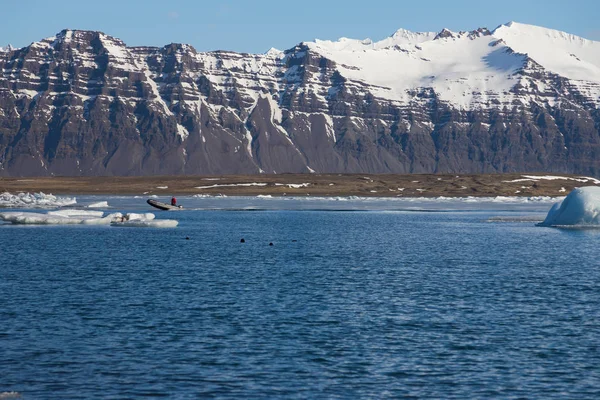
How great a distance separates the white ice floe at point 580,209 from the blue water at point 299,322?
1755cm

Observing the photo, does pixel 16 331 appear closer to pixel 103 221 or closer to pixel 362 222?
pixel 103 221

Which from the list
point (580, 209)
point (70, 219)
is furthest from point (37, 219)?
point (580, 209)

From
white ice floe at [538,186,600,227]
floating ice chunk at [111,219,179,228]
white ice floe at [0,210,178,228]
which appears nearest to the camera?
white ice floe at [538,186,600,227]

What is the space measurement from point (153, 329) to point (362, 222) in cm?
8914

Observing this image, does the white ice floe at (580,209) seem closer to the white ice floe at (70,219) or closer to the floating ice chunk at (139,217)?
the white ice floe at (70,219)

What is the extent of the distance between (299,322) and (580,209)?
62.2 meters

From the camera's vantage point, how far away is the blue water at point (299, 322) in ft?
93.7

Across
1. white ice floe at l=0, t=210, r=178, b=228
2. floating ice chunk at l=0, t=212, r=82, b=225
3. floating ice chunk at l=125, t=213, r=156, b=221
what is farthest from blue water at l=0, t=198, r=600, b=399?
floating ice chunk at l=125, t=213, r=156, b=221

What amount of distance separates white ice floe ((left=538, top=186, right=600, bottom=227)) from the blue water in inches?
691

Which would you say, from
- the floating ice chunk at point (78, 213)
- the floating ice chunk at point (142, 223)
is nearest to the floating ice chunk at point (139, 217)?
the floating ice chunk at point (142, 223)

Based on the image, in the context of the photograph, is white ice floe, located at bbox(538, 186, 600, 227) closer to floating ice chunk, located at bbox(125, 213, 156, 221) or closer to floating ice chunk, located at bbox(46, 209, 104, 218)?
floating ice chunk, located at bbox(125, 213, 156, 221)

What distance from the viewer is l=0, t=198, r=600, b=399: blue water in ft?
93.7

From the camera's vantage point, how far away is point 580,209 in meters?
93.8

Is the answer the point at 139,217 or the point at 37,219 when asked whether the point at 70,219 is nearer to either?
the point at 37,219
